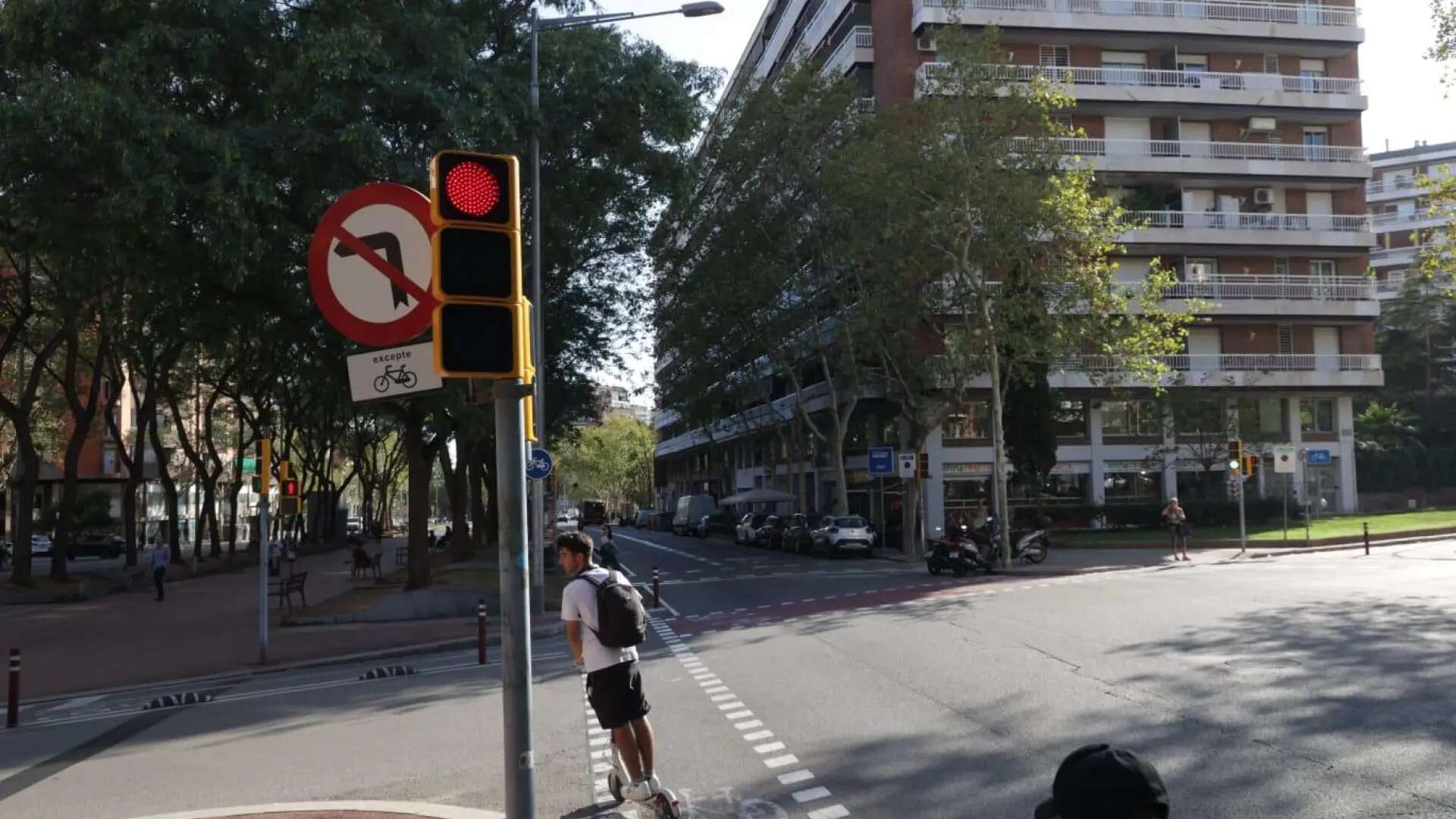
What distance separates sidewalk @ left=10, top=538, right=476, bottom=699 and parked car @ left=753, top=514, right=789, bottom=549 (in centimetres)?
2163

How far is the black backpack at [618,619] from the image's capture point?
6.89 meters

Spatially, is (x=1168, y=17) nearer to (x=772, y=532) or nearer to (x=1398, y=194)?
(x=772, y=532)

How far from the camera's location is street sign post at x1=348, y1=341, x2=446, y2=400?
491 cm

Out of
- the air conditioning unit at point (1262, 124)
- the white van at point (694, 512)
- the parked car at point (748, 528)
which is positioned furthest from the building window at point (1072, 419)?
the white van at point (694, 512)

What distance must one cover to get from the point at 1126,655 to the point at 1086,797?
439 inches

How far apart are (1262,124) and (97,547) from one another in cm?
5881

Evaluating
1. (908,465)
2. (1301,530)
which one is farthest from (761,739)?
(1301,530)

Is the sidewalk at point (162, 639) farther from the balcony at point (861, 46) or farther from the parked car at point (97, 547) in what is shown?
the balcony at point (861, 46)

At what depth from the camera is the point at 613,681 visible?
698cm

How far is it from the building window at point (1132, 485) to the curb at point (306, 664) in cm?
3583

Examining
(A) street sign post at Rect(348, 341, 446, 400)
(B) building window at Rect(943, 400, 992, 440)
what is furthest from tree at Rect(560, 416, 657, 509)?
(A) street sign post at Rect(348, 341, 446, 400)

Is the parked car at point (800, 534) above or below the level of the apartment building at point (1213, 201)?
below

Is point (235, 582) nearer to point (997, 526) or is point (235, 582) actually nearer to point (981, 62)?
point (997, 526)

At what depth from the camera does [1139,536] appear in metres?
40.5
